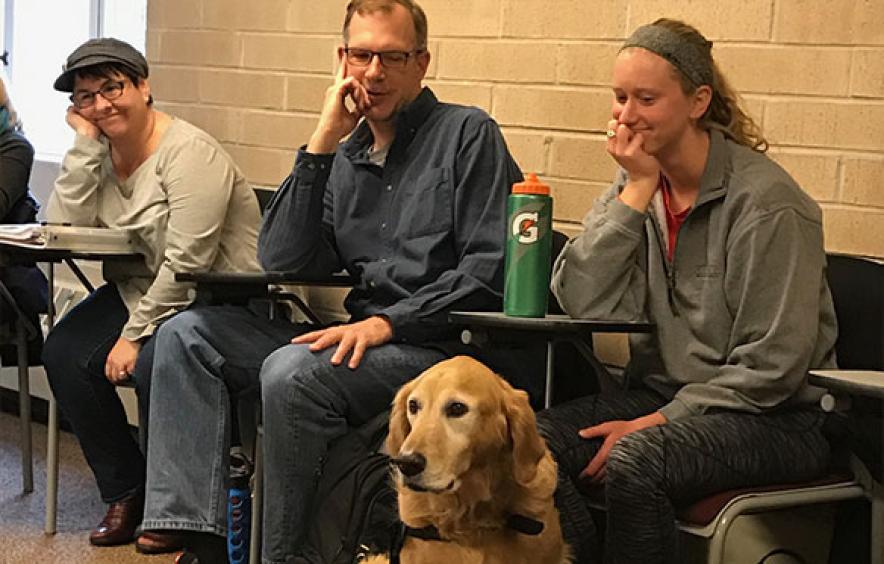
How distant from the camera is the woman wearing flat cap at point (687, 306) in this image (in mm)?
2291

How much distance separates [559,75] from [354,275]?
0.71 metres

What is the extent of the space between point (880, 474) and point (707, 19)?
3.88 feet

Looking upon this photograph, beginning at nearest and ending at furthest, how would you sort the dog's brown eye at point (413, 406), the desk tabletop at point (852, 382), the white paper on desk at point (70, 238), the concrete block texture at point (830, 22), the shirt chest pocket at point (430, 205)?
the desk tabletop at point (852, 382) < the dog's brown eye at point (413, 406) < the concrete block texture at point (830, 22) < the shirt chest pocket at point (430, 205) < the white paper on desk at point (70, 238)

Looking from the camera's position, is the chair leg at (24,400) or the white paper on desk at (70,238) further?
the chair leg at (24,400)

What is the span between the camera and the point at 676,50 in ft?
8.23

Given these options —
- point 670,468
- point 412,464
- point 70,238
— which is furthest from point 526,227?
point 70,238

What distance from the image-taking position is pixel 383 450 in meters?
2.57

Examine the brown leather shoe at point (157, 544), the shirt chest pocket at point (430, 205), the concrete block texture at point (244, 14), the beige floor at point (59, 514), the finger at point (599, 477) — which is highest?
the concrete block texture at point (244, 14)

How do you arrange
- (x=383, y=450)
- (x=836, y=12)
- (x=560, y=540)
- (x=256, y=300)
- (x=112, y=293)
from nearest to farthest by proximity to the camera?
(x=560, y=540) → (x=383, y=450) → (x=836, y=12) → (x=256, y=300) → (x=112, y=293)

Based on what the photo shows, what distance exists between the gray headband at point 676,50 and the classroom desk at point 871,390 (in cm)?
62

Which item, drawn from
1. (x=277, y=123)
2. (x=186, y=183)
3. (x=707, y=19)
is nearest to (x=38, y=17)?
(x=277, y=123)

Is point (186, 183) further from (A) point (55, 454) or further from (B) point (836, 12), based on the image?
(B) point (836, 12)

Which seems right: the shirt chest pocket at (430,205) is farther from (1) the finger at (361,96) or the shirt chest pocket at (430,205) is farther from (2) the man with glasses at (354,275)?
(1) the finger at (361,96)

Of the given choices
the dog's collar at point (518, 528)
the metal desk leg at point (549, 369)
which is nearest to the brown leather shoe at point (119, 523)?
the metal desk leg at point (549, 369)
